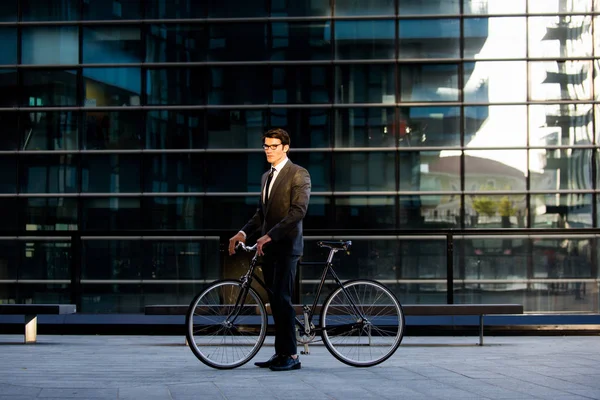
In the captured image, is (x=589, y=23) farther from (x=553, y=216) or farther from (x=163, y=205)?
(x=163, y=205)

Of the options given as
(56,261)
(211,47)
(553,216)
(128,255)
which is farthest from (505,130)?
(56,261)

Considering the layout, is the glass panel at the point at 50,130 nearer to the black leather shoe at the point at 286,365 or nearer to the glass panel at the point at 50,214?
the glass panel at the point at 50,214

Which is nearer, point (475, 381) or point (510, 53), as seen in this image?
point (475, 381)

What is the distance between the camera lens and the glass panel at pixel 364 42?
58.2 feet

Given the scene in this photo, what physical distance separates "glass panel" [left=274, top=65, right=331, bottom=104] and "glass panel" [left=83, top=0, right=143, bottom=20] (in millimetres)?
2793

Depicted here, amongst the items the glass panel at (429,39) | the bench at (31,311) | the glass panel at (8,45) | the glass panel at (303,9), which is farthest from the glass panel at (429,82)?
the bench at (31,311)

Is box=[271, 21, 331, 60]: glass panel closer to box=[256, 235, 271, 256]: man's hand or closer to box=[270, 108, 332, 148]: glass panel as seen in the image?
box=[270, 108, 332, 148]: glass panel

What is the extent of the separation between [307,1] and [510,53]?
3762mm

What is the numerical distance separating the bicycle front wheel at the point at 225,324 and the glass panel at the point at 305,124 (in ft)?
32.8

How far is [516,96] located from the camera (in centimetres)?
1762

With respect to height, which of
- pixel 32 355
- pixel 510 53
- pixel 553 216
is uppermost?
pixel 510 53

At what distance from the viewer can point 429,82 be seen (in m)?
17.6

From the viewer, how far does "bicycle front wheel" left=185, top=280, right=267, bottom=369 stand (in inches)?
302

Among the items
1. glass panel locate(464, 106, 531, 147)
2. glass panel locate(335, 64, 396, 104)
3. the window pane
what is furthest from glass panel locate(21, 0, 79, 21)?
glass panel locate(464, 106, 531, 147)
